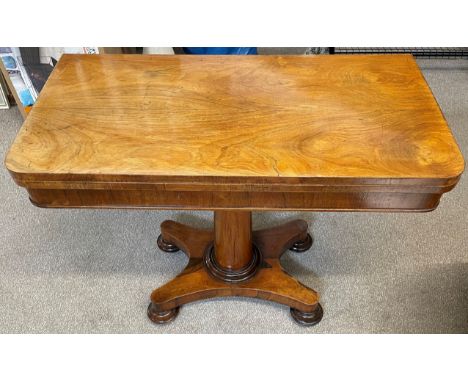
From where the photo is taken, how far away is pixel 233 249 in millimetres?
1287

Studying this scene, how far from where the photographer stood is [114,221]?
5.39 ft

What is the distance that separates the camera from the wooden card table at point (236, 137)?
33.7 inches

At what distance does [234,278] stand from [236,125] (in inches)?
21.6

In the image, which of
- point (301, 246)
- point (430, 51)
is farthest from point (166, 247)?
point (430, 51)

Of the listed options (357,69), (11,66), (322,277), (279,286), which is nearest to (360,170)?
(357,69)

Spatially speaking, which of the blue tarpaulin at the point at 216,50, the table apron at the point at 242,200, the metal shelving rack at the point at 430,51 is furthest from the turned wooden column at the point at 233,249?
the metal shelving rack at the point at 430,51

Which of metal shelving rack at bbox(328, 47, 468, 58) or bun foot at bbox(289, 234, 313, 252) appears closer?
bun foot at bbox(289, 234, 313, 252)

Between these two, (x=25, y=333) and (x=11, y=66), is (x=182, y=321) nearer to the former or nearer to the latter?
(x=25, y=333)

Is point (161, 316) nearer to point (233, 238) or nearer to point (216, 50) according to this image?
point (233, 238)

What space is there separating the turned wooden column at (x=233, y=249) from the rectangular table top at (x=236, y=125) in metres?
0.32

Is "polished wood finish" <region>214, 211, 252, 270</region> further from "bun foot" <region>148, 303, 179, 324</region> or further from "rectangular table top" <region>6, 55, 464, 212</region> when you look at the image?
"rectangular table top" <region>6, 55, 464, 212</region>

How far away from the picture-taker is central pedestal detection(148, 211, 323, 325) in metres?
1.28

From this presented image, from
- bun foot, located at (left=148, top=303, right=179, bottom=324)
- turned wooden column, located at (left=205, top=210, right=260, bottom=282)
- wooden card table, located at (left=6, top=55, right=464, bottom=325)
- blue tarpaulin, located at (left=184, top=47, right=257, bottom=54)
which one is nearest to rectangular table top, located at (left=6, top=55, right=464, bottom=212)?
wooden card table, located at (left=6, top=55, right=464, bottom=325)

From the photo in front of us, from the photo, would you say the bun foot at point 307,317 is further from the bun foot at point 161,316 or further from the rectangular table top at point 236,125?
the rectangular table top at point 236,125
